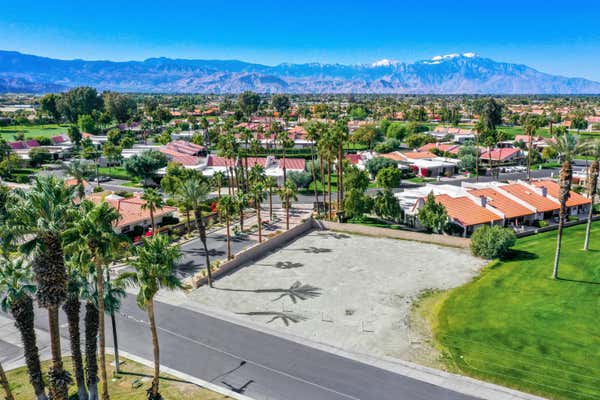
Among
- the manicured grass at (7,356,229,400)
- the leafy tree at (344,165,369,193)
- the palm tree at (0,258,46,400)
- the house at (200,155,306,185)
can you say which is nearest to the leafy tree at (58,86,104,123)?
the house at (200,155,306,185)

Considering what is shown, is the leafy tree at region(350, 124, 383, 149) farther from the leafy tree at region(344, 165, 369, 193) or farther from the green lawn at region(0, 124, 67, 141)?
the green lawn at region(0, 124, 67, 141)

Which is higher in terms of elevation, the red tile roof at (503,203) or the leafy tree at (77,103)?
the leafy tree at (77,103)

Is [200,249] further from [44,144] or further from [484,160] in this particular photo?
[44,144]

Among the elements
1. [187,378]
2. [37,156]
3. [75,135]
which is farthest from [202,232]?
[75,135]

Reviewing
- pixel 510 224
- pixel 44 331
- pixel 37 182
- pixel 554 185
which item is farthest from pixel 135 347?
pixel 554 185

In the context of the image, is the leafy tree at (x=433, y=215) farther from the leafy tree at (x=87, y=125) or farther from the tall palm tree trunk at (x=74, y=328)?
the leafy tree at (x=87, y=125)

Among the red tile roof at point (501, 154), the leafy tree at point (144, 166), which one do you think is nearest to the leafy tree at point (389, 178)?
the leafy tree at point (144, 166)
